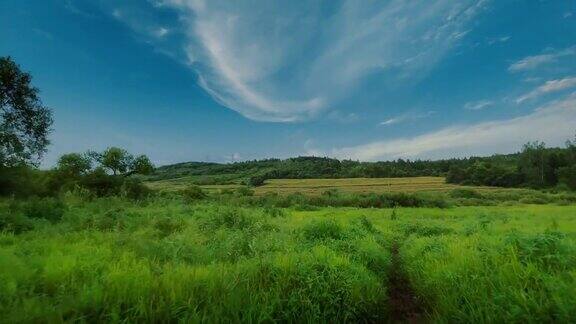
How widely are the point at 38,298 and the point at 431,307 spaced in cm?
688

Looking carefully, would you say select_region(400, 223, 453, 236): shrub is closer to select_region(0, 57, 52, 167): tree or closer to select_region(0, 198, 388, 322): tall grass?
select_region(0, 198, 388, 322): tall grass

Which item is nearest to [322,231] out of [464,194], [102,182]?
[102,182]

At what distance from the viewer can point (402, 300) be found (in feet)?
27.0

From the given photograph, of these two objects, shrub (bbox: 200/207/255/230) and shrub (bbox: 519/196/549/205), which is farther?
shrub (bbox: 519/196/549/205)

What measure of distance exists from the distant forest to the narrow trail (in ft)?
297

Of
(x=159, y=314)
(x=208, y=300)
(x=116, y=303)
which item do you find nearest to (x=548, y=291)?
(x=208, y=300)

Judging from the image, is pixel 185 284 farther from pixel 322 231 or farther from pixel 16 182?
pixel 16 182

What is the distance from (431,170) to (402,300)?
130m

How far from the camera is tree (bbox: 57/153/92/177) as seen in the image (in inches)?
2150

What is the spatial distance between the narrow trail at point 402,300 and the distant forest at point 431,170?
297ft

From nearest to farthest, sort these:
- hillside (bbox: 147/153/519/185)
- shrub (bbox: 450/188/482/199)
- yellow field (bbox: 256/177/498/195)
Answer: shrub (bbox: 450/188/482/199) < yellow field (bbox: 256/177/498/195) < hillside (bbox: 147/153/519/185)

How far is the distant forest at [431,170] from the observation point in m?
98.1

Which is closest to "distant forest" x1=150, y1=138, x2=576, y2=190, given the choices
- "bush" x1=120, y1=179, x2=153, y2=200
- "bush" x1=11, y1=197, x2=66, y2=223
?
"bush" x1=120, y1=179, x2=153, y2=200

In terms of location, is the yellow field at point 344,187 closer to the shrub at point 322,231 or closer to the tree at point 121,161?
the tree at point 121,161
